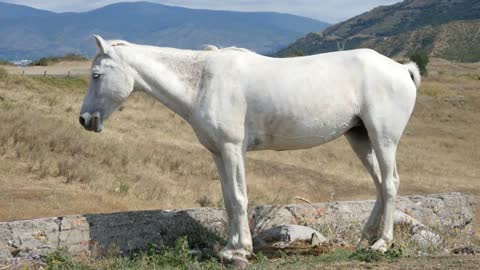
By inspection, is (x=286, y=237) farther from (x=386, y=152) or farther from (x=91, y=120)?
(x=91, y=120)

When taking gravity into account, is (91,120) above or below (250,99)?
below

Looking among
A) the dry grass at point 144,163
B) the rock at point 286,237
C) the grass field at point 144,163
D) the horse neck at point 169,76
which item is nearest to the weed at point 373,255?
the rock at point 286,237

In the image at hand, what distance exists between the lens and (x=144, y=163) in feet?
60.6

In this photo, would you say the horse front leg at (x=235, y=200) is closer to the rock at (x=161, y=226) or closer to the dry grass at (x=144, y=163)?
the rock at (x=161, y=226)

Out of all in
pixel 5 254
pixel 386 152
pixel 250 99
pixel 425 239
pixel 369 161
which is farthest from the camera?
pixel 425 239

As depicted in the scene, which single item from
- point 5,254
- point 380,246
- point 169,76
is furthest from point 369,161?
point 5,254

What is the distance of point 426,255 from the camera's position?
23.8ft

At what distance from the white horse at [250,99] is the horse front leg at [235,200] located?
1 centimetres

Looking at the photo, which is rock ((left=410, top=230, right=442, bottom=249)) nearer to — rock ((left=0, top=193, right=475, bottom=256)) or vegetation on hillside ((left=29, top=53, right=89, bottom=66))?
rock ((left=0, top=193, right=475, bottom=256))

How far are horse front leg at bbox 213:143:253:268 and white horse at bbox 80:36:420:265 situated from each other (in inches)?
0.4

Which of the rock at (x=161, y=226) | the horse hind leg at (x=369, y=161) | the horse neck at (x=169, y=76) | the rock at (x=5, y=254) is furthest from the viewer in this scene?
the horse hind leg at (x=369, y=161)

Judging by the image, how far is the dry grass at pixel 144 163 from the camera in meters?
13.6

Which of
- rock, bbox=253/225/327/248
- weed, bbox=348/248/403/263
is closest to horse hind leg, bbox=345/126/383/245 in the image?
rock, bbox=253/225/327/248

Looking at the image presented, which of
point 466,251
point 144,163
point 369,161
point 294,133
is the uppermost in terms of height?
point 294,133
